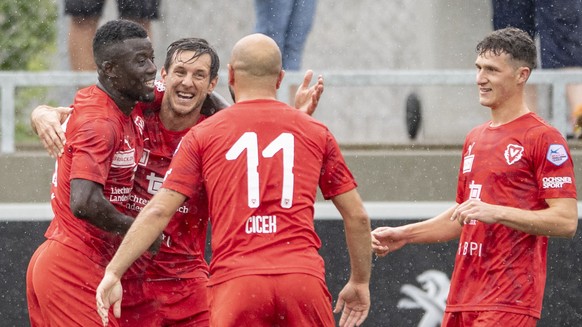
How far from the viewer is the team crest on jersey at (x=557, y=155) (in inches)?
236

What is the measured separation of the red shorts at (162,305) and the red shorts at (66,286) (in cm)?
35

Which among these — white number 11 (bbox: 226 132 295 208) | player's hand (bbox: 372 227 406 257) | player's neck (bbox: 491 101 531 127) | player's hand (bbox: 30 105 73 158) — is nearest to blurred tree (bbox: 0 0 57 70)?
player's hand (bbox: 30 105 73 158)

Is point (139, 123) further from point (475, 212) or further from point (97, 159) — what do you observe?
point (475, 212)

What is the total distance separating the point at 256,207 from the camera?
537cm

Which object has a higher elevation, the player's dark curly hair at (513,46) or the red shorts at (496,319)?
the player's dark curly hair at (513,46)

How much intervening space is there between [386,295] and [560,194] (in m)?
2.50

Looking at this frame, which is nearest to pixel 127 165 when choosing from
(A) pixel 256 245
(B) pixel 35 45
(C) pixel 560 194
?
(A) pixel 256 245

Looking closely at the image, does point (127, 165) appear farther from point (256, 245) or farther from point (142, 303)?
point (256, 245)

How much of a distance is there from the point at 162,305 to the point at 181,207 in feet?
1.87

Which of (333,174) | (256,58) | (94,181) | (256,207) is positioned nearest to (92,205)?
(94,181)

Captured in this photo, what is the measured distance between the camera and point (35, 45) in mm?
20000

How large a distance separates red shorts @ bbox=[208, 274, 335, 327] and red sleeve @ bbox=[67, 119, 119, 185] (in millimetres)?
1067

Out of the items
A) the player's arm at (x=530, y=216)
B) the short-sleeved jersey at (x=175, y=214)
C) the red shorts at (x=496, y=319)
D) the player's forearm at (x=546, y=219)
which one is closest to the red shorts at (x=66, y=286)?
the short-sleeved jersey at (x=175, y=214)

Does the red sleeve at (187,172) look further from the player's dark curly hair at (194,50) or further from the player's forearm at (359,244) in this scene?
the player's dark curly hair at (194,50)
